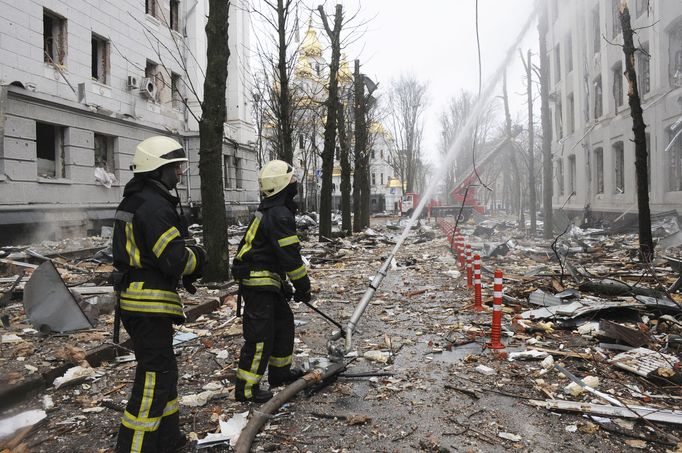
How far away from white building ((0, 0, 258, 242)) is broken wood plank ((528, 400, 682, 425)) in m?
9.23

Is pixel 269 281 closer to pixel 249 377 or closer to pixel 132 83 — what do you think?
pixel 249 377

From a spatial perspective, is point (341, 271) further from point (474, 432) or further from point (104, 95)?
point (104, 95)

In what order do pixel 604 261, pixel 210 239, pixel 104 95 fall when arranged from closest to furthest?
pixel 210 239 → pixel 604 261 → pixel 104 95

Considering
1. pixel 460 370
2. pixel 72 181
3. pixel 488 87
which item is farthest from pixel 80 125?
pixel 460 370

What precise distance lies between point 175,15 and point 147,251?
866 inches

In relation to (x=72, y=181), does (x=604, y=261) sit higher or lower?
lower

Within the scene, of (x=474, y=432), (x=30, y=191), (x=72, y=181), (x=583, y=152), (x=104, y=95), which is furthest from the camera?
(x=583, y=152)

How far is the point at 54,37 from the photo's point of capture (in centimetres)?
1505

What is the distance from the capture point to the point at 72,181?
1497cm

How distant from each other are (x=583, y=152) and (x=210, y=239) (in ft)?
71.7

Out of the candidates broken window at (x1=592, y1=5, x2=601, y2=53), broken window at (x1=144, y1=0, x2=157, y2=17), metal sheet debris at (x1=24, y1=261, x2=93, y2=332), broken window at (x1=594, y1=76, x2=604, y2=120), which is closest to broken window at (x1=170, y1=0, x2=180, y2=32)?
broken window at (x1=144, y1=0, x2=157, y2=17)

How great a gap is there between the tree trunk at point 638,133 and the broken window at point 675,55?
7.05 m

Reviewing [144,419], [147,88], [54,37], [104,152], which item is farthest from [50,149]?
[144,419]

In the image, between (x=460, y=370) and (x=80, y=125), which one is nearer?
(x=460, y=370)
